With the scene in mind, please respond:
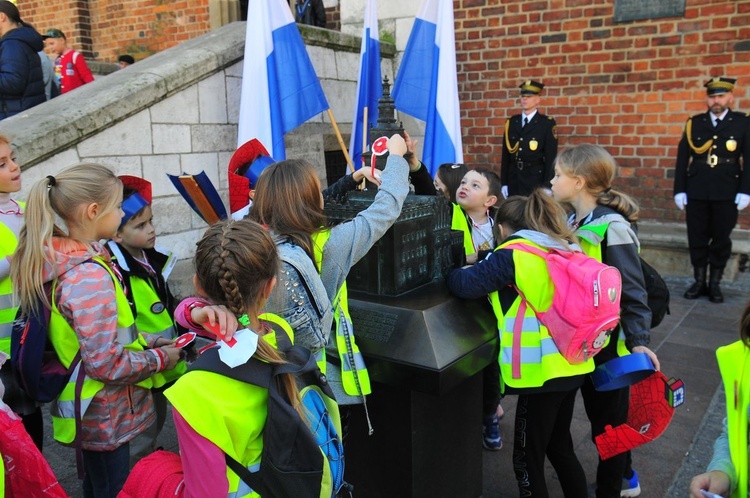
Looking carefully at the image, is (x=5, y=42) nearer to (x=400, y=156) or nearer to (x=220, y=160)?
(x=220, y=160)

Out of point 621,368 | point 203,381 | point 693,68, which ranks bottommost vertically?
point 621,368

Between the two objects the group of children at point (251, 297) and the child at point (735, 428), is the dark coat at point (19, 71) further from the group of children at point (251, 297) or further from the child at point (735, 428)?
the child at point (735, 428)

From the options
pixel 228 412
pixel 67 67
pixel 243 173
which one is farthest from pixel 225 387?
pixel 67 67

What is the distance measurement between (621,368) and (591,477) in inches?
37.1

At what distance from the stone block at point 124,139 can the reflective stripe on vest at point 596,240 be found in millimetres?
3224

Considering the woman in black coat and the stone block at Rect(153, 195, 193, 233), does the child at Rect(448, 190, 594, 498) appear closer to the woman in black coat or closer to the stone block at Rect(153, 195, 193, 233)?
the stone block at Rect(153, 195, 193, 233)

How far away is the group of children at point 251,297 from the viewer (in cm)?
151

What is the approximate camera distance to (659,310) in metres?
2.57

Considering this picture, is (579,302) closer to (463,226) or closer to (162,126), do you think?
(463,226)

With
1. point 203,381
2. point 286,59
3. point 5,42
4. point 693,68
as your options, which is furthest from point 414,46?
point 203,381

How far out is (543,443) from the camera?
2402mm

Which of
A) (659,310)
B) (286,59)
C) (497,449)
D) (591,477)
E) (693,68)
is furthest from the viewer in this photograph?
(693,68)

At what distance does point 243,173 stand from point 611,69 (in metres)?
4.56

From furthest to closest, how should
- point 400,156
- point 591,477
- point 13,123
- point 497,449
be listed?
point 13,123
point 497,449
point 591,477
point 400,156
